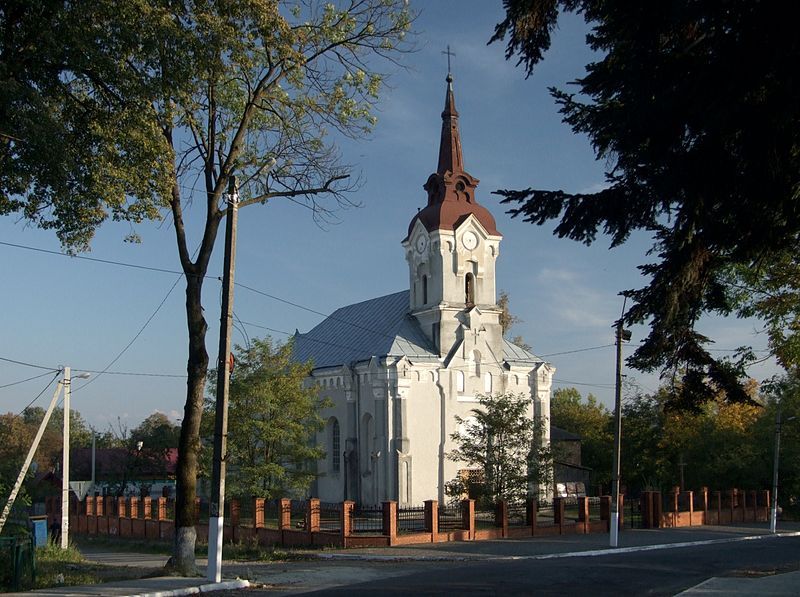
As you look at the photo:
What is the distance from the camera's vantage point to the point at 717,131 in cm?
848

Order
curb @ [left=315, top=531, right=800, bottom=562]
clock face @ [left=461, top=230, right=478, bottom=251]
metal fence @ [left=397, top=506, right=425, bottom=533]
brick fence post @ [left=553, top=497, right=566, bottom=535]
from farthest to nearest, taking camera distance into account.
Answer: clock face @ [left=461, top=230, right=478, bottom=251], brick fence post @ [left=553, top=497, right=566, bottom=535], metal fence @ [left=397, top=506, right=425, bottom=533], curb @ [left=315, top=531, right=800, bottom=562]

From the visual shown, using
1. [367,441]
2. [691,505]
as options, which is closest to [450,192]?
[367,441]

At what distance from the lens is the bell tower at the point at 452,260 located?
46.0m

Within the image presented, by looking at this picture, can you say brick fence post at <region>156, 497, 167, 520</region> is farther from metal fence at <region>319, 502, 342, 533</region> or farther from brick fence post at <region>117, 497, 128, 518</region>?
metal fence at <region>319, 502, 342, 533</region>

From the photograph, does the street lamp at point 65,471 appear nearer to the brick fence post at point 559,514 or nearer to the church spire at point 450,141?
the brick fence post at point 559,514

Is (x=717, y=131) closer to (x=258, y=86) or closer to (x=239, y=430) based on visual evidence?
(x=258, y=86)

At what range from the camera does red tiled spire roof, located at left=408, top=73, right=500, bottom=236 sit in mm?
46906

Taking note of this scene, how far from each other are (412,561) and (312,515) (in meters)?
5.90

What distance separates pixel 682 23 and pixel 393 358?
3520 cm

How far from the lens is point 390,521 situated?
94.8 ft

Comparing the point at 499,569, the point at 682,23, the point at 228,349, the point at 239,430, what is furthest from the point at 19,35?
the point at 239,430

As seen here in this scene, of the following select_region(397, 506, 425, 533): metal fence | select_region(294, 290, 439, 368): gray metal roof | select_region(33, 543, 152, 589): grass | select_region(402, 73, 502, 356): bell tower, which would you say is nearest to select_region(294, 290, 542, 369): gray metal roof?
select_region(294, 290, 439, 368): gray metal roof

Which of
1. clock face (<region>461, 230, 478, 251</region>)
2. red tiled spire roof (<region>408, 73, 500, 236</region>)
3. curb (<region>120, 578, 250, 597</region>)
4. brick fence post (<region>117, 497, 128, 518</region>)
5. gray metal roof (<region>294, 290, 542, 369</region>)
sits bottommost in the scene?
brick fence post (<region>117, 497, 128, 518</region>)

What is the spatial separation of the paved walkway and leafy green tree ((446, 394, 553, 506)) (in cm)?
268
